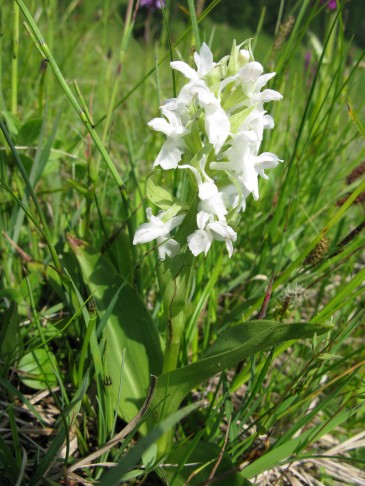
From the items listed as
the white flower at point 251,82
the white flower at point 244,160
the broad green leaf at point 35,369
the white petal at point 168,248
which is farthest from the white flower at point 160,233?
the broad green leaf at point 35,369

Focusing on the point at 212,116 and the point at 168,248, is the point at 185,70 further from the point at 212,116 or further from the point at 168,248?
the point at 168,248

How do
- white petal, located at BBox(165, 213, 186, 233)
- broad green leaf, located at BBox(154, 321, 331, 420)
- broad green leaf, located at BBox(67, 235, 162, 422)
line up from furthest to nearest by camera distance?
1. broad green leaf, located at BBox(67, 235, 162, 422)
2. white petal, located at BBox(165, 213, 186, 233)
3. broad green leaf, located at BBox(154, 321, 331, 420)

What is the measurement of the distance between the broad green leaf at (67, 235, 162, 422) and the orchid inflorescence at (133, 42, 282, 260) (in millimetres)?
169

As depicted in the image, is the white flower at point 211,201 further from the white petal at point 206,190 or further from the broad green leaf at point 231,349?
the broad green leaf at point 231,349

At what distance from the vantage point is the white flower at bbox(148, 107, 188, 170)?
0.72 meters

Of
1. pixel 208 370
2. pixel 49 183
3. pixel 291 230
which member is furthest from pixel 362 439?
pixel 49 183

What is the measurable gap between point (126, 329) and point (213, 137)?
16.4 inches

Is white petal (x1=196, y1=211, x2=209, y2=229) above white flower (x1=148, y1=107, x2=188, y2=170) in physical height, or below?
below

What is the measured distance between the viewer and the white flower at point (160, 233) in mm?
750

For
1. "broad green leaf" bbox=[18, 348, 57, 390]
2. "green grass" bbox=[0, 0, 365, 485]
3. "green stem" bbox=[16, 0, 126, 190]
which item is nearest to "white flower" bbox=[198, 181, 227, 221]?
"green grass" bbox=[0, 0, 365, 485]

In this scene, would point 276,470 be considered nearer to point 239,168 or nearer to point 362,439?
point 362,439

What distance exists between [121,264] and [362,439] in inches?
25.0

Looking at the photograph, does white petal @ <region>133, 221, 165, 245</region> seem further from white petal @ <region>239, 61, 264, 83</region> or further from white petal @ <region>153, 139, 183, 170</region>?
white petal @ <region>239, 61, 264, 83</region>

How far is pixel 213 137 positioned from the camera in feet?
2.24
